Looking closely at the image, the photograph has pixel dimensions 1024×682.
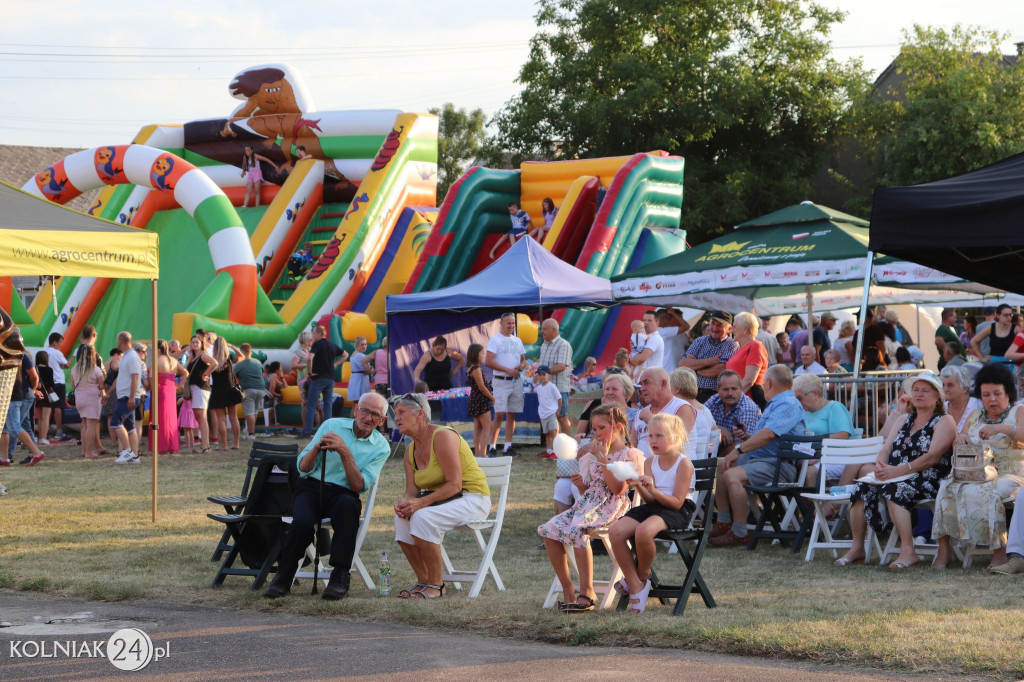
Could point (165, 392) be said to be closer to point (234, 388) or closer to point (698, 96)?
point (234, 388)

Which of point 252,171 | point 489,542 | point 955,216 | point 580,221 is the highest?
point 252,171

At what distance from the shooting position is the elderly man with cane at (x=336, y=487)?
6684mm

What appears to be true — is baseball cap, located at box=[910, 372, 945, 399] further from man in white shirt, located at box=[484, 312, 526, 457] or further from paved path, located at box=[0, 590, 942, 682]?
man in white shirt, located at box=[484, 312, 526, 457]

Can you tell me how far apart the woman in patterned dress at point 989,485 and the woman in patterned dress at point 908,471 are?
13 cm

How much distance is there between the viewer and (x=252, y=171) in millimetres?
23141

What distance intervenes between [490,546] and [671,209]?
554 inches

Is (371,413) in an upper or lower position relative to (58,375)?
upper

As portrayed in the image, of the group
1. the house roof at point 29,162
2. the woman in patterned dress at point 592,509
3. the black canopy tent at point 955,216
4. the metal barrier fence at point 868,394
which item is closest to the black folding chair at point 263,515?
the woman in patterned dress at point 592,509

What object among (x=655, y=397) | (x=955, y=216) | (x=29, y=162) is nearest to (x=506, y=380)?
(x=655, y=397)

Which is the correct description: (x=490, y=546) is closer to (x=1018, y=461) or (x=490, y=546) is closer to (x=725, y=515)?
(x=725, y=515)

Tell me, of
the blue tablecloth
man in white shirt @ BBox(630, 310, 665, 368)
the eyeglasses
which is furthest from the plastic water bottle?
the blue tablecloth

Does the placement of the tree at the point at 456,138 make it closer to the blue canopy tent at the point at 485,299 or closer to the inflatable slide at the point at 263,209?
the inflatable slide at the point at 263,209

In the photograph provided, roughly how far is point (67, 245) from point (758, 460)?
5272mm

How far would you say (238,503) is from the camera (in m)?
7.42
